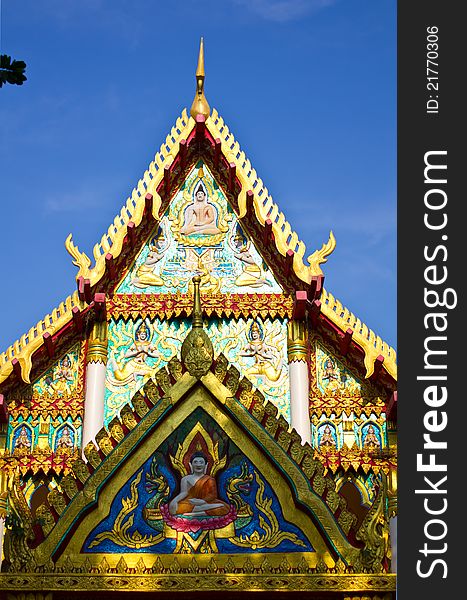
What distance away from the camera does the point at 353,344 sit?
19.7 m

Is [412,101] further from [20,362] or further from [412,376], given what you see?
[20,362]

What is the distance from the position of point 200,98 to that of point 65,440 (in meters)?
6.33

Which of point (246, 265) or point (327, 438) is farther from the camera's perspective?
point (246, 265)

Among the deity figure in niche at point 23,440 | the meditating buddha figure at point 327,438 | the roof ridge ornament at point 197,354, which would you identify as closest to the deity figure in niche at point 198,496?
the roof ridge ornament at point 197,354

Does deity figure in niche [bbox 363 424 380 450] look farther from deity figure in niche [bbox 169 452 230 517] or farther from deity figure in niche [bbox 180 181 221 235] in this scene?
deity figure in niche [bbox 169 452 230 517]

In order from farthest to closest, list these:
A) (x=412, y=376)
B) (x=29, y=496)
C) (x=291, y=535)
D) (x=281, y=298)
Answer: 1. (x=281, y=298)
2. (x=29, y=496)
3. (x=291, y=535)
4. (x=412, y=376)

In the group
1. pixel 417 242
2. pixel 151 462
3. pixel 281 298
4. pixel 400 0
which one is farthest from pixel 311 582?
pixel 281 298

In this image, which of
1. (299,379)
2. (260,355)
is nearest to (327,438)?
(299,379)

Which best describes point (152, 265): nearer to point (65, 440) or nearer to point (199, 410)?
point (65, 440)

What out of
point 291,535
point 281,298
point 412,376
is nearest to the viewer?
point 412,376

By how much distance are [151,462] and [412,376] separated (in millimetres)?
3068

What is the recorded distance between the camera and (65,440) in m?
19.5

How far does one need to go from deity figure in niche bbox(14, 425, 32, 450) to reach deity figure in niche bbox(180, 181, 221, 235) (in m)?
4.11

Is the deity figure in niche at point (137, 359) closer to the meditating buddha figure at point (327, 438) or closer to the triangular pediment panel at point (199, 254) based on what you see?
the triangular pediment panel at point (199, 254)
